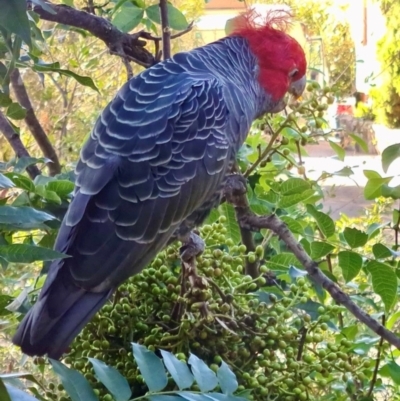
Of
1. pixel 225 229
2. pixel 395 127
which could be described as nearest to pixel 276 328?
pixel 225 229

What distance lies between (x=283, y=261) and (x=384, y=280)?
0.42 ft

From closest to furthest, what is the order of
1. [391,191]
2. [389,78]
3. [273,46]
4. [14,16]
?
[14,16], [391,191], [273,46], [389,78]

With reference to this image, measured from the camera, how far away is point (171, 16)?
2.42ft

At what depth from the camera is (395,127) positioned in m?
2.18

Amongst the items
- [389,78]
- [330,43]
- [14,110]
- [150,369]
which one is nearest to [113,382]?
[150,369]

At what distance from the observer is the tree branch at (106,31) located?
27.8 inches

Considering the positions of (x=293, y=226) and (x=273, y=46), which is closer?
(x=293, y=226)

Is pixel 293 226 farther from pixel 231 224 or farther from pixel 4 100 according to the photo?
pixel 4 100

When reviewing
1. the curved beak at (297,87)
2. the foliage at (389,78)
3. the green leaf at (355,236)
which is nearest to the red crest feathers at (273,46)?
the curved beak at (297,87)

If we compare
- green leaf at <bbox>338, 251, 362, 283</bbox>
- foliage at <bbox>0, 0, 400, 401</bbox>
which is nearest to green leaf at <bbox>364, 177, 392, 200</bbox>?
foliage at <bbox>0, 0, 400, 401</bbox>

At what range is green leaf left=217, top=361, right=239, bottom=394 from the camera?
41 cm

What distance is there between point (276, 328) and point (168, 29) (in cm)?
38

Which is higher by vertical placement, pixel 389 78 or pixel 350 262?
pixel 389 78

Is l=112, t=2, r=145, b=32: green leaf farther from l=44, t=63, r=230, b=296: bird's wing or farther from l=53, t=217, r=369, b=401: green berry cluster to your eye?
l=53, t=217, r=369, b=401: green berry cluster
